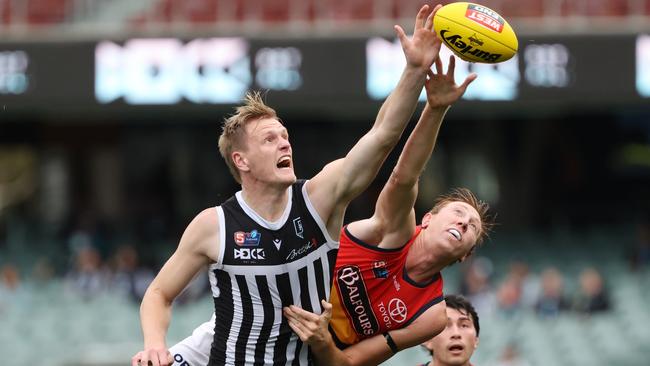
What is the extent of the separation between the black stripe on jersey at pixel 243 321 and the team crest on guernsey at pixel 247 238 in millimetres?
152

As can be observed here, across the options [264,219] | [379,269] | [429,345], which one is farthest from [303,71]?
[264,219]

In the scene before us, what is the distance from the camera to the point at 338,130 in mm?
19141

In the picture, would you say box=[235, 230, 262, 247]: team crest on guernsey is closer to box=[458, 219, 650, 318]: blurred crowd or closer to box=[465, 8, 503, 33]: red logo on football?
box=[465, 8, 503, 33]: red logo on football

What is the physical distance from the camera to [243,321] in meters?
5.60

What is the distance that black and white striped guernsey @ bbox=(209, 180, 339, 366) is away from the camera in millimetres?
5488

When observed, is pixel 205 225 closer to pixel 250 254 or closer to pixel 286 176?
pixel 250 254

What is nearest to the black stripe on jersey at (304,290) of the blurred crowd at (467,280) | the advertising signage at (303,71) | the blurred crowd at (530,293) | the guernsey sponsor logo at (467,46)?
the guernsey sponsor logo at (467,46)

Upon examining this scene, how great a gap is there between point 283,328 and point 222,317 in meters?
0.29

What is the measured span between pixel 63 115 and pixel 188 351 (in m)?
13.6

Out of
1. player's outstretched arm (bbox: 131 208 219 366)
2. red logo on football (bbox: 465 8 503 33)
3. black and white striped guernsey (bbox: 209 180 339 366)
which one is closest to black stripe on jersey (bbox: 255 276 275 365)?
black and white striped guernsey (bbox: 209 180 339 366)

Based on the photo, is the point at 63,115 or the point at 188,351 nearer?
the point at 188,351

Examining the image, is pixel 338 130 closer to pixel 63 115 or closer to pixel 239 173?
pixel 63 115

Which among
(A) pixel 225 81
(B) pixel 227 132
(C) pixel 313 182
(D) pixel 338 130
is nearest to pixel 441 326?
(C) pixel 313 182

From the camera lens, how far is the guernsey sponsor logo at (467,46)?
18.1 ft
